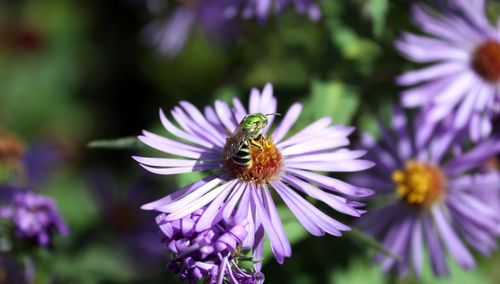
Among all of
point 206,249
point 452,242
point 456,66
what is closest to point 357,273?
point 452,242

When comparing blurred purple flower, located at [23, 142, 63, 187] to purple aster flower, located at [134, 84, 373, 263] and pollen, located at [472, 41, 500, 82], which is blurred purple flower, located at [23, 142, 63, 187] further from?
pollen, located at [472, 41, 500, 82]

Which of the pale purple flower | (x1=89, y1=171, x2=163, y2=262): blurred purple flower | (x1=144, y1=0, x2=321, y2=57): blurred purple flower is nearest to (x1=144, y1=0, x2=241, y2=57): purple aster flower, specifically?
(x1=144, y1=0, x2=321, y2=57): blurred purple flower

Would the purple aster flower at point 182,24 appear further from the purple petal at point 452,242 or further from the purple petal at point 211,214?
the purple petal at point 211,214

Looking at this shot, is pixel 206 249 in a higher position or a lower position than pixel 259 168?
lower

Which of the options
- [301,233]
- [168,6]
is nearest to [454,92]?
[301,233]

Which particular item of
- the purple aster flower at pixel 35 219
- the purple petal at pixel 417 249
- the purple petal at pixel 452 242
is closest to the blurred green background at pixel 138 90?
the purple aster flower at pixel 35 219

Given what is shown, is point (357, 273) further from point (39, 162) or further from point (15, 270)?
point (39, 162)
